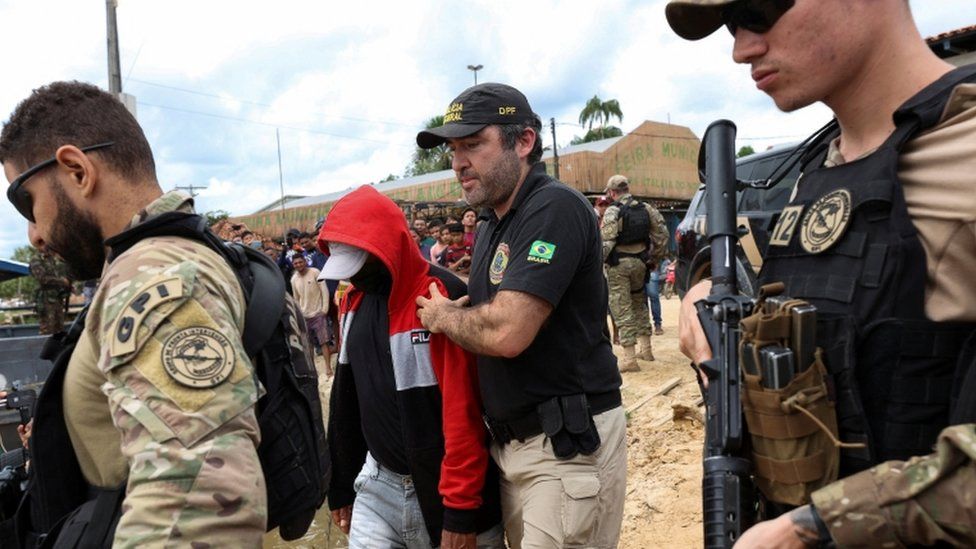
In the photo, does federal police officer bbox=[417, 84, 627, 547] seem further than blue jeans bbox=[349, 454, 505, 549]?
No

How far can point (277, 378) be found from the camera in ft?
5.25

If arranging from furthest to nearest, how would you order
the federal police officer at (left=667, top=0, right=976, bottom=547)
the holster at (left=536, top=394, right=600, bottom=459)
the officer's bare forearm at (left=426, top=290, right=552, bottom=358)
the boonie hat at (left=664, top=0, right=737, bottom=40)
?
the holster at (left=536, top=394, right=600, bottom=459) < the officer's bare forearm at (left=426, top=290, right=552, bottom=358) < the boonie hat at (left=664, top=0, right=737, bottom=40) < the federal police officer at (left=667, top=0, right=976, bottom=547)

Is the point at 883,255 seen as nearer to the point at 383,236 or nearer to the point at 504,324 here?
the point at 504,324

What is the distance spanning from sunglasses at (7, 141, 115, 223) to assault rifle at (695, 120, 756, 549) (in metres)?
1.38

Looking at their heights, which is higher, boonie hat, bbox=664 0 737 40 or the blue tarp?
boonie hat, bbox=664 0 737 40

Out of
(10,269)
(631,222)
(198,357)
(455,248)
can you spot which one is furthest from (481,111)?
(10,269)

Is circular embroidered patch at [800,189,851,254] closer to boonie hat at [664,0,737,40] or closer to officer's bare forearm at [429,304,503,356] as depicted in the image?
boonie hat at [664,0,737,40]

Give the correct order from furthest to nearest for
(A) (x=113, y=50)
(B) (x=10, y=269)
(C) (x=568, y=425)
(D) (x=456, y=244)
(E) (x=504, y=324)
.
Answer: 1. (A) (x=113, y=50)
2. (D) (x=456, y=244)
3. (B) (x=10, y=269)
4. (C) (x=568, y=425)
5. (E) (x=504, y=324)

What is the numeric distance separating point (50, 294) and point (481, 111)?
318 inches

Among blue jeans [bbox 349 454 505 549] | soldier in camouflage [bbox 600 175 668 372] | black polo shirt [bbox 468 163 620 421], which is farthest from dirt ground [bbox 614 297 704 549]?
black polo shirt [bbox 468 163 620 421]

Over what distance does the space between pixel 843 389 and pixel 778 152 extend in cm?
436

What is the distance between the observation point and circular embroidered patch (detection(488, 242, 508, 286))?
229 centimetres

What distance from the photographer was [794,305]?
121cm

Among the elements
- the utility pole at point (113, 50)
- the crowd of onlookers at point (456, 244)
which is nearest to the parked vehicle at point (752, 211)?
the crowd of onlookers at point (456, 244)
